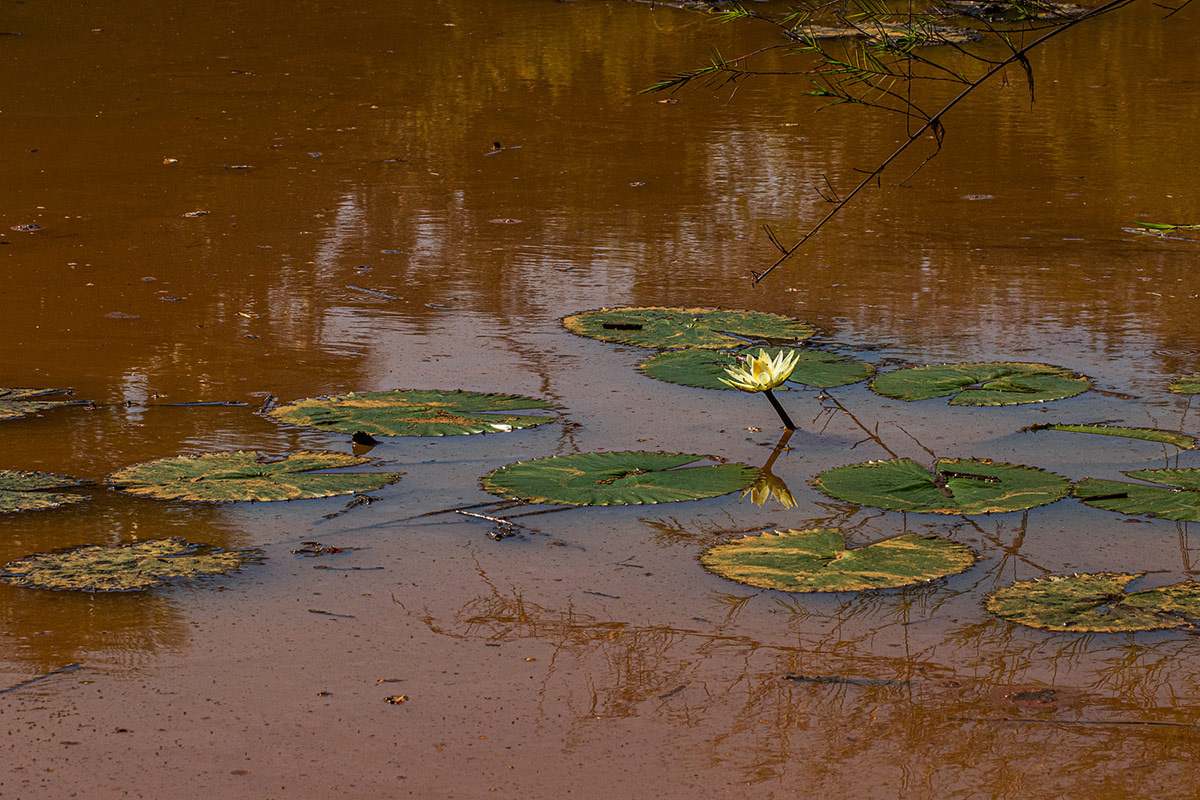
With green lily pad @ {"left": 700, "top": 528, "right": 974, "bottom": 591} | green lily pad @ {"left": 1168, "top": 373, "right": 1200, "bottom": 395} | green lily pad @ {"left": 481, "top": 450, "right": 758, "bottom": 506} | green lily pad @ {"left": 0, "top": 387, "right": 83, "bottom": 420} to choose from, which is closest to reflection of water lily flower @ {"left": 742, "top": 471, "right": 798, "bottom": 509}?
green lily pad @ {"left": 481, "top": 450, "right": 758, "bottom": 506}

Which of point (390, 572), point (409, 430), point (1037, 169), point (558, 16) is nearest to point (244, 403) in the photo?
point (409, 430)

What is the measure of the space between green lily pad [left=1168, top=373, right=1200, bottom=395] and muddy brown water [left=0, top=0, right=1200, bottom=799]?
6 centimetres

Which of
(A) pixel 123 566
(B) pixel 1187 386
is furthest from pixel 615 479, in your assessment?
(B) pixel 1187 386

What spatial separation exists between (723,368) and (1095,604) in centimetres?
158

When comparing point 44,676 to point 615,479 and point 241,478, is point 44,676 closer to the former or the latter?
point 241,478

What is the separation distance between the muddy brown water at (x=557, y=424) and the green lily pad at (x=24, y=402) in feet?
0.13

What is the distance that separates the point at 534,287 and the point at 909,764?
3.08m

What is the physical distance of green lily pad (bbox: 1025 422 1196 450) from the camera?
3.25m

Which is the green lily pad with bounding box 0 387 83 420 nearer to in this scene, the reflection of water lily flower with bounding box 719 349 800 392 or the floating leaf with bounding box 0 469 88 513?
the floating leaf with bounding box 0 469 88 513

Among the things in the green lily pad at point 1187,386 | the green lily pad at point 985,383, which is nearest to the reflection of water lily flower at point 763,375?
the green lily pad at point 985,383

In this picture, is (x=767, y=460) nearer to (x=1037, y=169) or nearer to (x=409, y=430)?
(x=409, y=430)

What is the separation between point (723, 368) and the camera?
151 inches

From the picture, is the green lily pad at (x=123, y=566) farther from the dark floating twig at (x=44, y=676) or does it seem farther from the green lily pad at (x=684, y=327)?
the green lily pad at (x=684, y=327)

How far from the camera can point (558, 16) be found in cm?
1223
